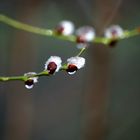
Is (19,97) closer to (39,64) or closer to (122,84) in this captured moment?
(39,64)

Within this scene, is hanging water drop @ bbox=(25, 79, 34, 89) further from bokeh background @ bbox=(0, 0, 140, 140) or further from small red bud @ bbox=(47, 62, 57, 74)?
bokeh background @ bbox=(0, 0, 140, 140)

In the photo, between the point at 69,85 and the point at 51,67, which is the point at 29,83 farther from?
the point at 69,85

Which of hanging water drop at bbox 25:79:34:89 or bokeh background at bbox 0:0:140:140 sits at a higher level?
bokeh background at bbox 0:0:140:140

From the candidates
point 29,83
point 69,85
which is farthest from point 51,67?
point 69,85

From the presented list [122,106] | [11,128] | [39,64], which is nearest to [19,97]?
[11,128]

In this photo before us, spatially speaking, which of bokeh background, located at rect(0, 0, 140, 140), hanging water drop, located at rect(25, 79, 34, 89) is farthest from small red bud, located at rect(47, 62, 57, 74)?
bokeh background, located at rect(0, 0, 140, 140)

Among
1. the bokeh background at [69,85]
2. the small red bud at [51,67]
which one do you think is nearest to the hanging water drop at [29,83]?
the small red bud at [51,67]

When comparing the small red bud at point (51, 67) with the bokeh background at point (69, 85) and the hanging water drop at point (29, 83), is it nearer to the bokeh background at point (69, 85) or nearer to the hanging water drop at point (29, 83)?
the hanging water drop at point (29, 83)

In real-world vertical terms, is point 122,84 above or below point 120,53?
below
